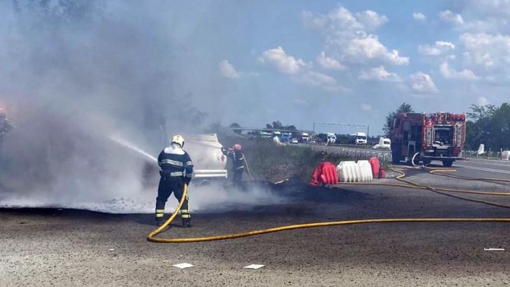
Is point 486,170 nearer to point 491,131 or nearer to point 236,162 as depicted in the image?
point 236,162

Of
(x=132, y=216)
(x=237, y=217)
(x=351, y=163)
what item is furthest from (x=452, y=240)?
(x=351, y=163)

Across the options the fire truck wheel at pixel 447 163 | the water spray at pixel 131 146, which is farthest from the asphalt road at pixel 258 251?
the fire truck wheel at pixel 447 163

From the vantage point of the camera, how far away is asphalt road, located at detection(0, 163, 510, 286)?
7445 mm

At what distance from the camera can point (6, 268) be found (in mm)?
7902

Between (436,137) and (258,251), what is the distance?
26.7 meters

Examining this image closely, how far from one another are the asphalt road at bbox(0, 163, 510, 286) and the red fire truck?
19.8 metres

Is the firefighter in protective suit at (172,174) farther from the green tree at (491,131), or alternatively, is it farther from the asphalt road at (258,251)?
the green tree at (491,131)

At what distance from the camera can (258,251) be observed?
9211 mm

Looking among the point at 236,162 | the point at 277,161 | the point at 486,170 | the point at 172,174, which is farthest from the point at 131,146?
the point at 486,170

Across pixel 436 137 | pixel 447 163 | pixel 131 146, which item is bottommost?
pixel 447 163

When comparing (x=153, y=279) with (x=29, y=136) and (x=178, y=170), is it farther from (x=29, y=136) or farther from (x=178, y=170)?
(x=29, y=136)

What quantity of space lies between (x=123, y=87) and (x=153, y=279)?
11.3m

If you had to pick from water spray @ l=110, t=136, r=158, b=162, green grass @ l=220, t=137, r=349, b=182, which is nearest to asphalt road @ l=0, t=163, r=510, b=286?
water spray @ l=110, t=136, r=158, b=162

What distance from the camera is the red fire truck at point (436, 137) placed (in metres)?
33.4
